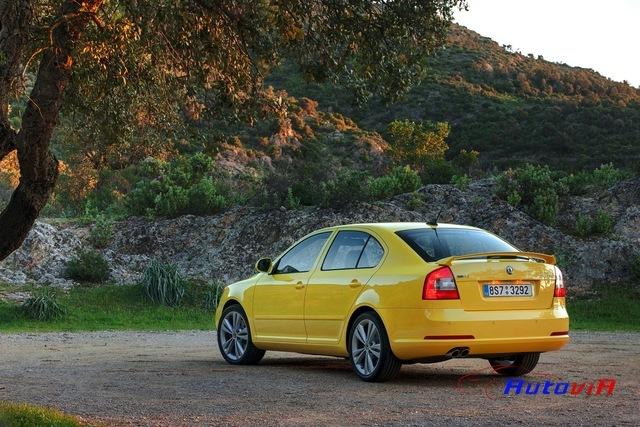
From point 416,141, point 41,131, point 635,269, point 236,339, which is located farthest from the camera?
point 416,141

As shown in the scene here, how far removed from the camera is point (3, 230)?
1098cm

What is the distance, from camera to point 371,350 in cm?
977

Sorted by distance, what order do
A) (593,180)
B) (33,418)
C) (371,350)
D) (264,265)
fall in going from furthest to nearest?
(593,180) → (264,265) → (371,350) → (33,418)

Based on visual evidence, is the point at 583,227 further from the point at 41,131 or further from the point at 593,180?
the point at 41,131

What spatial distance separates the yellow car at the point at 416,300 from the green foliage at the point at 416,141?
3660 centimetres

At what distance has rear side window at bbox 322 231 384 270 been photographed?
33.6 ft

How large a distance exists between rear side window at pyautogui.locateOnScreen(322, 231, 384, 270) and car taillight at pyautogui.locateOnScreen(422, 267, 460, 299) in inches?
35.2

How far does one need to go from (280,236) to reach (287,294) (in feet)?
45.0

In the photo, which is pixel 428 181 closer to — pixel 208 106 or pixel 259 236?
pixel 259 236

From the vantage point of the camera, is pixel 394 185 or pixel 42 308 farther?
pixel 394 185

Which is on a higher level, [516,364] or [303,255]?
[303,255]

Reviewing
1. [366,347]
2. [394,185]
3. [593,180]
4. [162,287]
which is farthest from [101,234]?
[366,347]

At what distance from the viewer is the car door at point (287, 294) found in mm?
10992

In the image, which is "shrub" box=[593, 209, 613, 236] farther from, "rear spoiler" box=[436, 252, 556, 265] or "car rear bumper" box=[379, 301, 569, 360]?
"car rear bumper" box=[379, 301, 569, 360]
